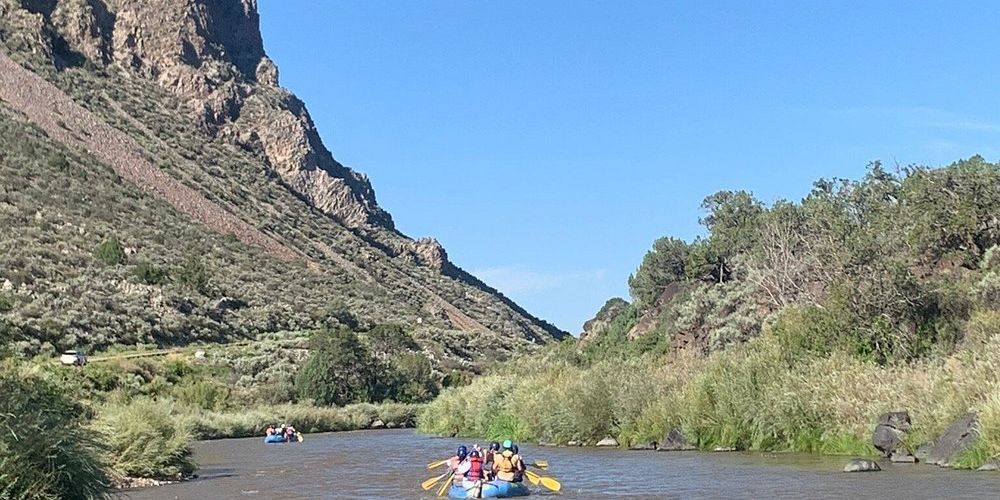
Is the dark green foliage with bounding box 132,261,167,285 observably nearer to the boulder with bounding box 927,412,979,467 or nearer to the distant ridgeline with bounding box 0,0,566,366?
the distant ridgeline with bounding box 0,0,566,366

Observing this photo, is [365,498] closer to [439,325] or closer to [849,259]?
[849,259]

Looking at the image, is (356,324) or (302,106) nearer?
(356,324)

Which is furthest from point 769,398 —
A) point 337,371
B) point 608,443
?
point 337,371

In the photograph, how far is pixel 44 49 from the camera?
121625mm

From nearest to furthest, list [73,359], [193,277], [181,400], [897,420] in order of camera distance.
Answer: [897,420], [73,359], [181,400], [193,277]

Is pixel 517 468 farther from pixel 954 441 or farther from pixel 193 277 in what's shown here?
pixel 193 277

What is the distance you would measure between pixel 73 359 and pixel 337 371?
16.2 m

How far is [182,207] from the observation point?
10406cm

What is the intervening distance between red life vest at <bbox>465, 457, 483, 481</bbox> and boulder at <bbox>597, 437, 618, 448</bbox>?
1199 cm

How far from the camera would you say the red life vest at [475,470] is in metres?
24.3

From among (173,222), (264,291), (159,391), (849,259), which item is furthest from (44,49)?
(849,259)

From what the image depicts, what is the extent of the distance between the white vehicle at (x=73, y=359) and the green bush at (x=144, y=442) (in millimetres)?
29866

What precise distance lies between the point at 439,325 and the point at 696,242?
135ft

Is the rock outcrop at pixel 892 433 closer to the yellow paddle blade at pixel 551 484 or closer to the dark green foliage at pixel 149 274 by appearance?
the yellow paddle blade at pixel 551 484
